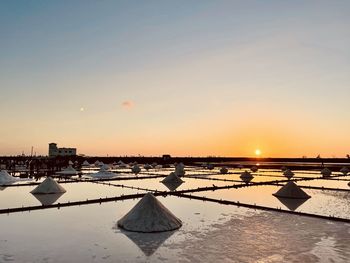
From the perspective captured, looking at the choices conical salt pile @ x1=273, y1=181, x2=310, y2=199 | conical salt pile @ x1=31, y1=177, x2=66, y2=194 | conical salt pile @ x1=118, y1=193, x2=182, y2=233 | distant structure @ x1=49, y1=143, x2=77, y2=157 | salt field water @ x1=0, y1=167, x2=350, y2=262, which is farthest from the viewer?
distant structure @ x1=49, y1=143, x2=77, y2=157

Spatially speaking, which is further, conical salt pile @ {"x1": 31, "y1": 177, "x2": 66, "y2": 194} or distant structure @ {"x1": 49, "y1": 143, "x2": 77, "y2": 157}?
distant structure @ {"x1": 49, "y1": 143, "x2": 77, "y2": 157}

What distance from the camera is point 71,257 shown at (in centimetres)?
770

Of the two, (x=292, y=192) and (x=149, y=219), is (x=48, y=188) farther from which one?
(x=292, y=192)

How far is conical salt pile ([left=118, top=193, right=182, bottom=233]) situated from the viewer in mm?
10367

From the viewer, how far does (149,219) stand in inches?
418

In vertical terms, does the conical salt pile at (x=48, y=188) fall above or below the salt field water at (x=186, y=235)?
above

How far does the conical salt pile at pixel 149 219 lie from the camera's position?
408 inches

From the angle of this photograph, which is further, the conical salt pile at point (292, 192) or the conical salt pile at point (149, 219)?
the conical salt pile at point (292, 192)

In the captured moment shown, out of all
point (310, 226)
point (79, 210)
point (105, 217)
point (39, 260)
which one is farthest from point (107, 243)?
point (310, 226)

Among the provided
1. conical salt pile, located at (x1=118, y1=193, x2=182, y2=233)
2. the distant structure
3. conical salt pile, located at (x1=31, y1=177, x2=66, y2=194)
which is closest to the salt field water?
conical salt pile, located at (x1=118, y1=193, x2=182, y2=233)

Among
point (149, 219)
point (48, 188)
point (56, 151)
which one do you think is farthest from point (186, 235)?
point (56, 151)

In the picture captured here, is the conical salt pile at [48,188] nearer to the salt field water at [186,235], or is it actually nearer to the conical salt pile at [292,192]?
the salt field water at [186,235]

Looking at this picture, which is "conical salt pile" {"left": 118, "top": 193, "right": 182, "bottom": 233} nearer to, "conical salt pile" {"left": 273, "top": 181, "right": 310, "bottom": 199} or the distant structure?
"conical salt pile" {"left": 273, "top": 181, "right": 310, "bottom": 199}

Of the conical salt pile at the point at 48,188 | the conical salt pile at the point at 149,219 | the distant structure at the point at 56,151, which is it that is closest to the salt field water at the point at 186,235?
the conical salt pile at the point at 149,219
